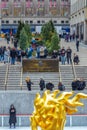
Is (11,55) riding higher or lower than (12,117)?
higher

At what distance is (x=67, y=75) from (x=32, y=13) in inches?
2650

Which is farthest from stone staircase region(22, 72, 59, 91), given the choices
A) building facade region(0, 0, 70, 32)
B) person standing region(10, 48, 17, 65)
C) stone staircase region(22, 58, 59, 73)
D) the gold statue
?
building facade region(0, 0, 70, 32)

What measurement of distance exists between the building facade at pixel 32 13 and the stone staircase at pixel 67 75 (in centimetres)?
6447

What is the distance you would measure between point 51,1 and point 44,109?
294 ft

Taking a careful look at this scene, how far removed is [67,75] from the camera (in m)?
33.1

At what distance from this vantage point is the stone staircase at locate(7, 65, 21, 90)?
31047mm

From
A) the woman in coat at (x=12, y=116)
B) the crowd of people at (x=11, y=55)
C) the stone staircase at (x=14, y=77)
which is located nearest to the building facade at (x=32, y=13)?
the crowd of people at (x=11, y=55)

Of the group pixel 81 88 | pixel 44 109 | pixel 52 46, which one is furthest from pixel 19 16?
pixel 44 109

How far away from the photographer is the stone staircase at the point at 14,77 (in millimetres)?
31047

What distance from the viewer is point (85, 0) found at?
62.8 m

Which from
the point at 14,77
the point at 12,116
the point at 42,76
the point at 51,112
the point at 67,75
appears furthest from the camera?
the point at 67,75

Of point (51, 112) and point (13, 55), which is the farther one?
point (13, 55)

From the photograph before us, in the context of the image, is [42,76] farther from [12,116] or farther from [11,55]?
[12,116]

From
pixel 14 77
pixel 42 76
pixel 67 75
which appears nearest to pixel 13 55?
pixel 14 77
